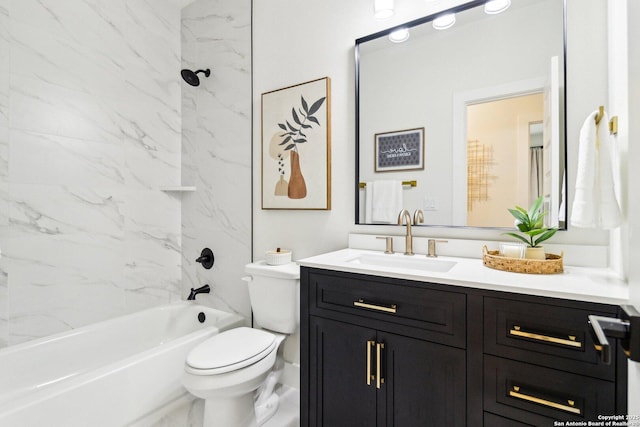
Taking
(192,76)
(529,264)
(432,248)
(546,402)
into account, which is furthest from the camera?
(192,76)

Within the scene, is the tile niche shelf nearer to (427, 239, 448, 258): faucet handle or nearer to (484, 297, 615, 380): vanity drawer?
(427, 239, 448, 258): faucet handle

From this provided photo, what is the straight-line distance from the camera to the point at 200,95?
7.98 feet

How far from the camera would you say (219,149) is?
7.63ft

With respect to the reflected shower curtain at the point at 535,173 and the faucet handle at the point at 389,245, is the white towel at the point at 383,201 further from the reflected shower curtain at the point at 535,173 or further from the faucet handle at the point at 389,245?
the reflected shower curtain at the point at 535,173

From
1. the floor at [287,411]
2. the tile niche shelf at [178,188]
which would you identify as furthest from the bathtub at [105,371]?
the tile niche shelf at [178,188]

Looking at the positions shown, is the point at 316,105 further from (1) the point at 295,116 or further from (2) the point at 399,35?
(2) the point at 399,35

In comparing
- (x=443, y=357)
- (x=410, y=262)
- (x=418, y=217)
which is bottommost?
(x=443, y=357)

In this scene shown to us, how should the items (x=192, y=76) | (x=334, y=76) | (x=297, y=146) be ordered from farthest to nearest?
(x=192, y=76) → (x=297, y=146) → (x=334, y=76)

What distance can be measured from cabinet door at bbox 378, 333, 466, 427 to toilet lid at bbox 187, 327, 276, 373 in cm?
62

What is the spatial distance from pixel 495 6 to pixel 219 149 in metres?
1.84

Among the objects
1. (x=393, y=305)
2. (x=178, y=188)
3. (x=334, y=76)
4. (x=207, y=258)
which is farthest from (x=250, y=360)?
(x=334, y=76)

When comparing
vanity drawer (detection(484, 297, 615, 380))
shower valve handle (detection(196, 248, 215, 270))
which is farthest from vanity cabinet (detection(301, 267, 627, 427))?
shower valve handle (detection(196, 248, 215, 270))

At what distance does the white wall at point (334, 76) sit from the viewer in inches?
48.8

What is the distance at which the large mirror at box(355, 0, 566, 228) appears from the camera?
1.30 m
